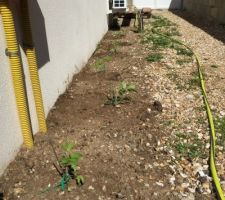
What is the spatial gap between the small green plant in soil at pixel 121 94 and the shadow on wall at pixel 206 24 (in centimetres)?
571

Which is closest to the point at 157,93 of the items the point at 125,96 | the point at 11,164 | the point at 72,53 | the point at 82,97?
the point at 125,96

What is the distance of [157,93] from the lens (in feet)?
19.4

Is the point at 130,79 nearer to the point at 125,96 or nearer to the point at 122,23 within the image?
the point at 125,96

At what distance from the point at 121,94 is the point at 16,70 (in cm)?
262

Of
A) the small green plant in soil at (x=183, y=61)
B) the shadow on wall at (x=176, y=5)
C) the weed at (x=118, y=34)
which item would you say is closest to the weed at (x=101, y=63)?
the small green plant in soil at (x=183, y=61)

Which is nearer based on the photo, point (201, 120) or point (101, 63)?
point (201, 120)

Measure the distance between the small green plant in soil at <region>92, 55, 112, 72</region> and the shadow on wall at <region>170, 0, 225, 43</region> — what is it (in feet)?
14.8

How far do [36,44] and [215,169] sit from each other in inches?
112

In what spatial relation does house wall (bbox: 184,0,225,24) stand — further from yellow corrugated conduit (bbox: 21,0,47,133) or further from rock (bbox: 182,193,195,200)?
rock (bbox: 182,193,195,200)

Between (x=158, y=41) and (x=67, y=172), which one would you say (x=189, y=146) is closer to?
(x=67, y=172)

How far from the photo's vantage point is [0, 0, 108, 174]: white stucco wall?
135 inches

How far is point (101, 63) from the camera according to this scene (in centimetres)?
762

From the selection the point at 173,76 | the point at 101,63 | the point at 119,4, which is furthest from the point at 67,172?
the point at 119,4

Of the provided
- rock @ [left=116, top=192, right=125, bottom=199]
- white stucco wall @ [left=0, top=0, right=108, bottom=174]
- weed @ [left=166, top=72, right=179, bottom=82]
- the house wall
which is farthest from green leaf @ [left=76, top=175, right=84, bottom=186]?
the house wall
